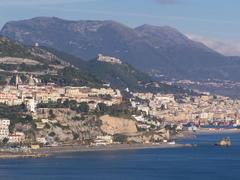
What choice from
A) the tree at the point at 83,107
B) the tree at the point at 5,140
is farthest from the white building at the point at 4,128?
the tree at the point at 83,107

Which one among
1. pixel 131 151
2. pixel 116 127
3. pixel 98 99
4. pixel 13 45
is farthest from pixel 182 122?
pixel 131 151

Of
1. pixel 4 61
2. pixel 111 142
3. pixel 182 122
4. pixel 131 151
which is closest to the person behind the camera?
pixel 131 151

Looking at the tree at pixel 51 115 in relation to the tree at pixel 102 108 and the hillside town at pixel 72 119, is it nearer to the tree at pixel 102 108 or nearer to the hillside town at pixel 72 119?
the hillside town at pixel 72 119

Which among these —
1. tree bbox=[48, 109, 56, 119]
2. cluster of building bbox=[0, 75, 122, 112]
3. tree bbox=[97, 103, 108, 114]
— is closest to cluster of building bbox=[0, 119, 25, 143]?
tree bbox=[48, 109, 56, 119]

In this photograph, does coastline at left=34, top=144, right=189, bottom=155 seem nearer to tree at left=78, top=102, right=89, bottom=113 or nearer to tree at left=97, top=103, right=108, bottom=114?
tree at left=97, top=103, right=108, bottom=114

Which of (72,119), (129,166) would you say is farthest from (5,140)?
(129,166)

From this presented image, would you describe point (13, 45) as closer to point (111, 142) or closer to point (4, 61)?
point (4, 61)

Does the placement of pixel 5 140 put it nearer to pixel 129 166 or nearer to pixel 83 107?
pixel 83 107

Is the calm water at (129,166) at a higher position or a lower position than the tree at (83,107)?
lower
